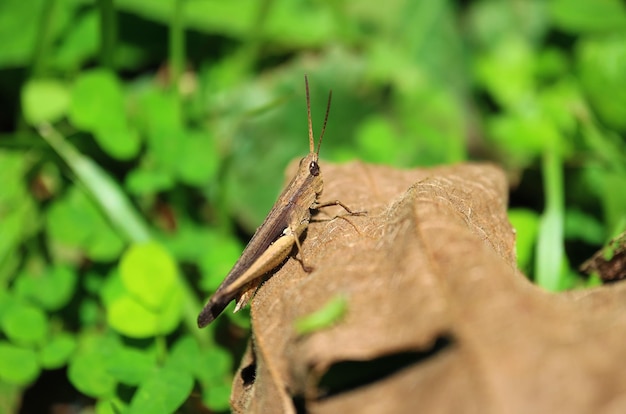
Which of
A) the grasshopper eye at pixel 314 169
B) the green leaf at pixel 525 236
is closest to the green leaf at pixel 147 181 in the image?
the grasshopper eye at pixel 314 169

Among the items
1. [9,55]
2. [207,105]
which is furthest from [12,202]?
[207,105]

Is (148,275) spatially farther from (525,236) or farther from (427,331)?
(525,236)

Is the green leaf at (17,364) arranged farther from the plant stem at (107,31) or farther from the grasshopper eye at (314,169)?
the plant stem at (107,31)

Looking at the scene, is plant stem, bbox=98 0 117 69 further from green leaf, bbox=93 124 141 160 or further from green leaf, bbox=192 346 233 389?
green leaf, bbox=192 346 233 389

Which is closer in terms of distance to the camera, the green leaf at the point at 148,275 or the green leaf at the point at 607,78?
the green leaf at the point at 148,275

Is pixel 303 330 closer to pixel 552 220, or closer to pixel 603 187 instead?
pixel 552 220

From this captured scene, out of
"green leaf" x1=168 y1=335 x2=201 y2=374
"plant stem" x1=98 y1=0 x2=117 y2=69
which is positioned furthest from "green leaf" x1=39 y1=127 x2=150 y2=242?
"green leaf" x1=168 y1=335 x2=201 y2=374
